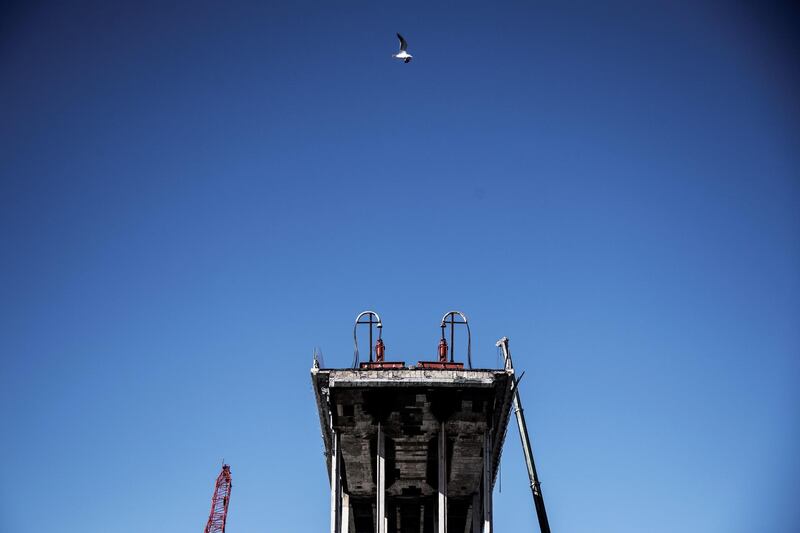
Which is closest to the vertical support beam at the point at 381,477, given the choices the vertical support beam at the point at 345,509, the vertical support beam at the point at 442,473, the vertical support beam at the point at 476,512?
the vertical support beam at the point at 442,473

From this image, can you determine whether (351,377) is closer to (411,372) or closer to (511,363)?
(411,372)

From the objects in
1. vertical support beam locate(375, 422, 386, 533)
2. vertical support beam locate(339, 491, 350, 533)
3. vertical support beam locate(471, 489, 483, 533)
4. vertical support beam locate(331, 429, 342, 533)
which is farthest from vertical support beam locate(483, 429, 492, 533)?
vertical support beam locate(339, 491, 350, 533)

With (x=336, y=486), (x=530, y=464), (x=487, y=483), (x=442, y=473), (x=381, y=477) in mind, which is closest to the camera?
(x=381, y=477)

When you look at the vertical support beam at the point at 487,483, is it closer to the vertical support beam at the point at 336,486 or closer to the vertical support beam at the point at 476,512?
the vertical support beam at the point at 476,512

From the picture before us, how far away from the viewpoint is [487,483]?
4475cm

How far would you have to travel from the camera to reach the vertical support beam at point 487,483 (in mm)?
44188

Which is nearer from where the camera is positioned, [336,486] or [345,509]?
[336,486]

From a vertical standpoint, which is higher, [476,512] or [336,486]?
[336,486]

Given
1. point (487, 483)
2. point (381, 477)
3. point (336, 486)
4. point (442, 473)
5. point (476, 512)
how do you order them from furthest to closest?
point (476, 512), point (487, 483), point (336, 486), point (442, 473), point (381, 477)

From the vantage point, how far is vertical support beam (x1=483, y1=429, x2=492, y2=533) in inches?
1740

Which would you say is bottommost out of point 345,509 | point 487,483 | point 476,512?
point 476,512

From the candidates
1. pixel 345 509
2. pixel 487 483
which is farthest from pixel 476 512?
pixel 345 509

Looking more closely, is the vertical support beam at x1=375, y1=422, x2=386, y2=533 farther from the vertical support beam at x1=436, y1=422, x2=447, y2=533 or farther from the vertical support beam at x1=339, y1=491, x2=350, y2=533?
the vertical support beam at x1=339, y1=491, x2=350, y2=533

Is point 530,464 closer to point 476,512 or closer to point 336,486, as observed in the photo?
point 476,512
